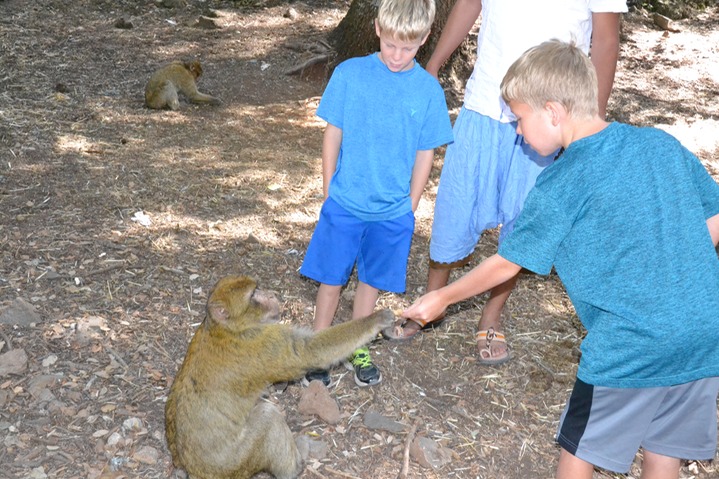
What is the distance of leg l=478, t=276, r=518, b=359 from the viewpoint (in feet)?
16.5

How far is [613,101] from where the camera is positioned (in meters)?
9.28

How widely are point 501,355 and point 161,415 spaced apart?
2.09 m

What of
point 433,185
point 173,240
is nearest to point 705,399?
point 173,240

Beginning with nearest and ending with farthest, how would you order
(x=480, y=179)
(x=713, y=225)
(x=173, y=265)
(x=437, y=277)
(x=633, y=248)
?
(x=633, y=248) → (x=713, y=225) → (x=480, y=179) → (x=437, y=277) → (x=173, y=265)

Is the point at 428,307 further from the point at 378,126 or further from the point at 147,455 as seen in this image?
the point at 147,455

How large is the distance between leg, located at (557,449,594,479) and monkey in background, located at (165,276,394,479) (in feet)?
3.32

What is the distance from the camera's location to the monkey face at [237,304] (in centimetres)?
363

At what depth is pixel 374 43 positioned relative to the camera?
859 centimetres

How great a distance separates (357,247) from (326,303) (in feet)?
1.36

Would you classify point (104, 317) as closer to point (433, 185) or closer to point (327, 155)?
point (327, 155)

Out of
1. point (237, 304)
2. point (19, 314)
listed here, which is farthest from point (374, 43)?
point (237, 304)

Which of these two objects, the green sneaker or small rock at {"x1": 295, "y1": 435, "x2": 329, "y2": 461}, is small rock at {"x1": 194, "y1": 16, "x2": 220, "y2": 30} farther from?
small rock at {"x1": 295, "y1": 435, "x2": 329, "y2": 461}

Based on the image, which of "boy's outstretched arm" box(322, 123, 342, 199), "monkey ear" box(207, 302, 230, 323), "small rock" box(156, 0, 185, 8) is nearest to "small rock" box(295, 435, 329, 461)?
"monkey ear" box(207, 302, 230, 323)

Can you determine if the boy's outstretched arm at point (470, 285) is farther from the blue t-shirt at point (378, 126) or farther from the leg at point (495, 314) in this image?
the leg at point (495, 314)
